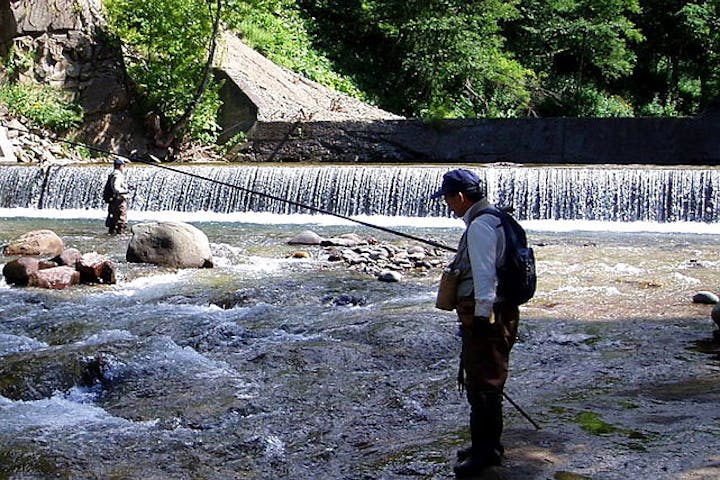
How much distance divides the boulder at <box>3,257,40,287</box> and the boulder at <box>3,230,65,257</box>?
184 cm

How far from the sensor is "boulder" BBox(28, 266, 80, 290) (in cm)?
920

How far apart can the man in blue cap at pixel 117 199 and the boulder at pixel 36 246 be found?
1.70 m

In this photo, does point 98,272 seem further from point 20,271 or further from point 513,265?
point 513,265

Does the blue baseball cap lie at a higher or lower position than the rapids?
higher

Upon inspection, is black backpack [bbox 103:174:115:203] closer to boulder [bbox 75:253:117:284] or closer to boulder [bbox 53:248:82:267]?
boulder [bbox 53:248:82:267]

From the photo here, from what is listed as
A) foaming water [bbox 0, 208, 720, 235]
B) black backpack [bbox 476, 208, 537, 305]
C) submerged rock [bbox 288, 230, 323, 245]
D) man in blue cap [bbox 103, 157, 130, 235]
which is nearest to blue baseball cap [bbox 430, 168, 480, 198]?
black backpack [bbox 476, 208, 537, 305]

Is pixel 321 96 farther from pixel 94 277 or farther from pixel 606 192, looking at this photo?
pixel 94 277

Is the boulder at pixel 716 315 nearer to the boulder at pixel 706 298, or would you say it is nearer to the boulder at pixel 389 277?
the boulder at pixel 706 298

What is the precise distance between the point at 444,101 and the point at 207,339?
20080mm

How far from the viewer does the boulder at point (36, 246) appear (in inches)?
444

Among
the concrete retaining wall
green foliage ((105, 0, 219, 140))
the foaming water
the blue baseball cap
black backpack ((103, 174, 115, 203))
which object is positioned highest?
green foliage ((105, 0, 219, 140))

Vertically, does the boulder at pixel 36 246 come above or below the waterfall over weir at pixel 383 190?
below

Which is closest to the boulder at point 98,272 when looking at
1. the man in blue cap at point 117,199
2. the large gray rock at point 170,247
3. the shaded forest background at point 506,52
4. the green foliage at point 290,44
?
the large gray rock at point 170,247

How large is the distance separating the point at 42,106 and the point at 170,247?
12833 millimetres
